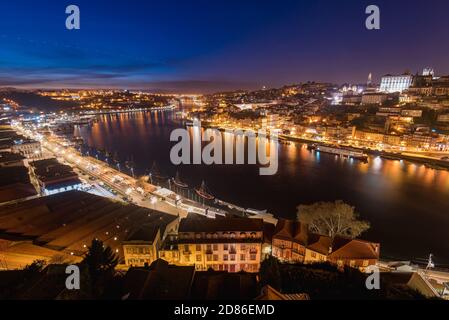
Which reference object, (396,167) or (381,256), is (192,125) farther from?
(381,256)

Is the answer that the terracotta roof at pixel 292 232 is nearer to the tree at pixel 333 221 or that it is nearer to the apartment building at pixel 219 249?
the apartment building at pixel 219 249

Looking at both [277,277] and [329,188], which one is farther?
[329,188]

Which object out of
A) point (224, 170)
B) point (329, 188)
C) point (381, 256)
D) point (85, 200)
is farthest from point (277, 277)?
point (224, 170)

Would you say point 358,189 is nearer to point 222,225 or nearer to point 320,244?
point 320,244

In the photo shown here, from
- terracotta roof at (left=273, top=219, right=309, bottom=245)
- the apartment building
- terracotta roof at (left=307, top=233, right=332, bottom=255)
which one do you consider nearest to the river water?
terracotta roof at (left=307, top=233, right=332, bottom=255)

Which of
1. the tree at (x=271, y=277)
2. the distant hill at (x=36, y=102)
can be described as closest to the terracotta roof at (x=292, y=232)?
the tree at (x=271, y=277)
